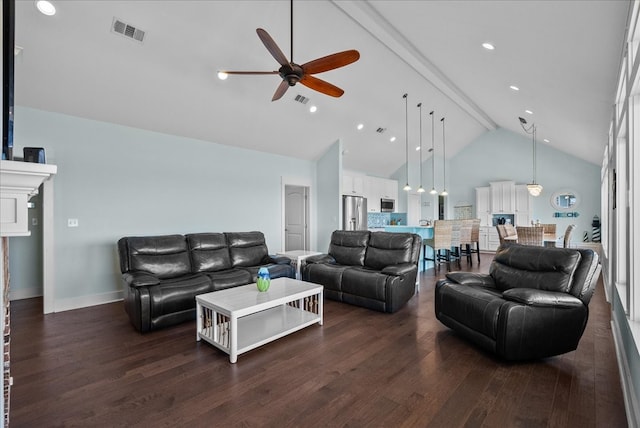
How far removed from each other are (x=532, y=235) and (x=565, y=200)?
421 centimetres

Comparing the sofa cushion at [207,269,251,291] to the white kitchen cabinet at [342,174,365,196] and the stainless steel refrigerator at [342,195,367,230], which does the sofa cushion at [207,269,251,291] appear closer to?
the stainless steel refrigerator at [342,195,367,230]

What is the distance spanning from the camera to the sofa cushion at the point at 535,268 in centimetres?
274

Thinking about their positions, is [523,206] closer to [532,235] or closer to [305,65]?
[532,235]

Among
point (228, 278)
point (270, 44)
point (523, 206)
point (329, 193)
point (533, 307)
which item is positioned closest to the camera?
point (533, 307)

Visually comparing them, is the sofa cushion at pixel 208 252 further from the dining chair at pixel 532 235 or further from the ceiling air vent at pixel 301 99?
the dining chair at pixel 532 235

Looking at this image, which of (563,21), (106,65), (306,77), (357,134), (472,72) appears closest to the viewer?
(563,21)

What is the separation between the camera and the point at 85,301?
4234 mm

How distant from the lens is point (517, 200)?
30.5 feet

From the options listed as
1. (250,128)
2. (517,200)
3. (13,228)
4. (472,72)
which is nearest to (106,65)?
(250,128)

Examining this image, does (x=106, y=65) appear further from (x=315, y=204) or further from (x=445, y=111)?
(x=445, y=111)

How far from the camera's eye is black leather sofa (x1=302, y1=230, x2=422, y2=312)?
393 centimetres

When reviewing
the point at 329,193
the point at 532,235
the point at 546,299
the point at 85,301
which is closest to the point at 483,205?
the point at 532,235

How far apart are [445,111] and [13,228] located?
7918mm

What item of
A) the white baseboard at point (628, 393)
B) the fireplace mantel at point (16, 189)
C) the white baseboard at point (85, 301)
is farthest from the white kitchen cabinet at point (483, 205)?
the fireplace mantel at point (16, 189)
